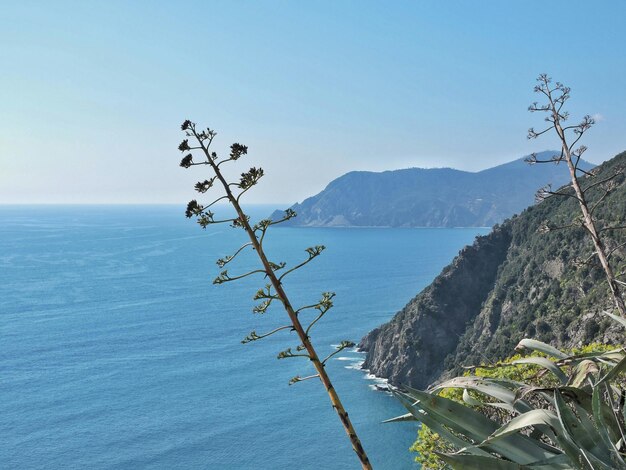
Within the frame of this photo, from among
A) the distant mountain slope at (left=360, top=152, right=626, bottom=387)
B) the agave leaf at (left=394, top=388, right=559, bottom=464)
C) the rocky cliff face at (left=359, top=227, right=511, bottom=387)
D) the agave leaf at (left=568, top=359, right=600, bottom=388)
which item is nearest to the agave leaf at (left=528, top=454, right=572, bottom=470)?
the agave leaf at (left=394, top=388, right=559, bottom=464)

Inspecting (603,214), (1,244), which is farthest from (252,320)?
(1,244)

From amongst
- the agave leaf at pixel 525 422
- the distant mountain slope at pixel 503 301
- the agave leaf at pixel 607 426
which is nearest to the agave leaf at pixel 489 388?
the agave leaf at pixel 525 422

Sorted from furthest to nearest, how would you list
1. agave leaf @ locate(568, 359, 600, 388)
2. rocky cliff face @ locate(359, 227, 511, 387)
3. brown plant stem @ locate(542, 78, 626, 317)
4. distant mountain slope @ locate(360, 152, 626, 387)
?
1. rocky cliff face @ locate(359, 227, 511, 387)
2. distant mountain slope @ locate(360, 152, 626, 387)
3. brown plant stem @ locate(542, 78, 626, 317)
4. agave leaf @ locate(568, 359, 600, 388)

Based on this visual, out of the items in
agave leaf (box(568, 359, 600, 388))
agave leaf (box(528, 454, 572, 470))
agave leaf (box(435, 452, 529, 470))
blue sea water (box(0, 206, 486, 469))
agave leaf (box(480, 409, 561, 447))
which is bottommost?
blue sea water (box(0, 206, 486, 469))

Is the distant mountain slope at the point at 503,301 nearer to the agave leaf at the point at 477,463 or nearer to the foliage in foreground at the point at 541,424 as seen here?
the foliage in foreground at the point at 541,424

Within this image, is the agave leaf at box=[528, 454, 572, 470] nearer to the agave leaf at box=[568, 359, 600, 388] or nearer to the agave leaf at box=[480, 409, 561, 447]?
the agave leaf at box=[480, 409, 561, 447]

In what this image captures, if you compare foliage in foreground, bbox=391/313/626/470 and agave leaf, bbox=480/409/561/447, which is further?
foliage in foreground, bbox=391/313/626/470

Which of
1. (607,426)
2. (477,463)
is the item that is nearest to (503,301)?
(607,426)
